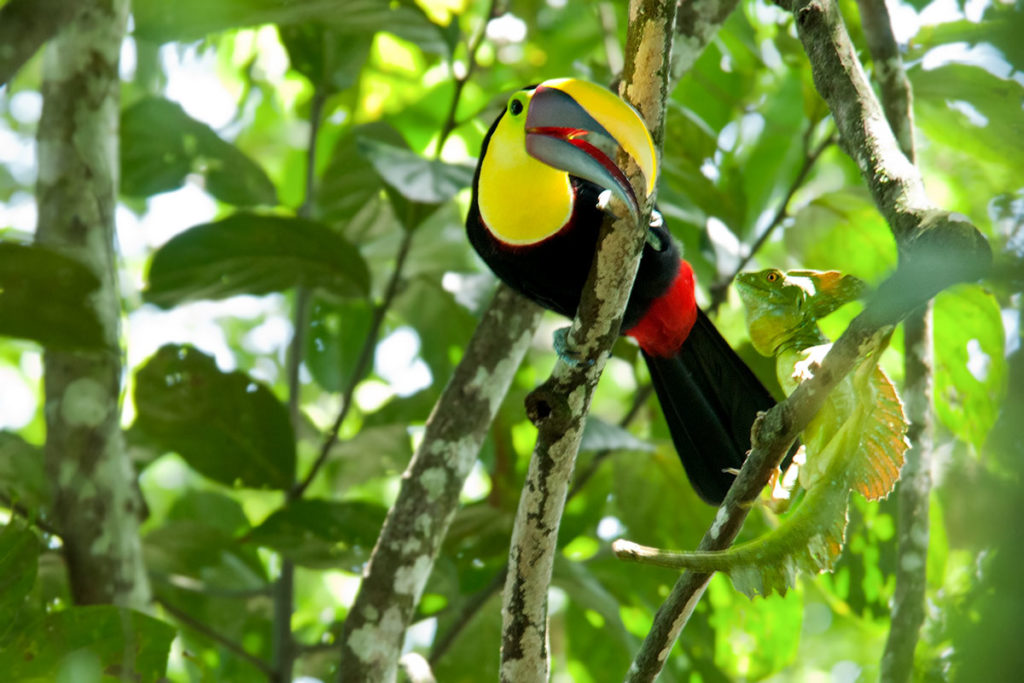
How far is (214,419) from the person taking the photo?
118 inches

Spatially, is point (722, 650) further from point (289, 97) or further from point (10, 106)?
point (10, 106)

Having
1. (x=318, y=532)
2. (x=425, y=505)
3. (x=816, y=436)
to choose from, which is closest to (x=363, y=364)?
(x=318, y=532)

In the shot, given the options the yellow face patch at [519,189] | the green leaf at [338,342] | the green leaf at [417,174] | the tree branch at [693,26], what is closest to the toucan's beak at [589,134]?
the yellow face patch at [519,189]

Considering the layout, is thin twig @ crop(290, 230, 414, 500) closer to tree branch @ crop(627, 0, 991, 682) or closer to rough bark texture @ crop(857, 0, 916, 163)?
rough bark texture @ crop(857, 0, 916, 163)

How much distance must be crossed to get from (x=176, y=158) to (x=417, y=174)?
125cm

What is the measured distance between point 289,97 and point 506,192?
349 centimetres

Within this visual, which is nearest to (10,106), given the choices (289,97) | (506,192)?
(289,97)

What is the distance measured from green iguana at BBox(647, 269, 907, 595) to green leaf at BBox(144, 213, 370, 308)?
5.03 ft

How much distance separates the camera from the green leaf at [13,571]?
2029 millimetres

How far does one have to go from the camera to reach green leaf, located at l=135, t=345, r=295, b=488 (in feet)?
9.60

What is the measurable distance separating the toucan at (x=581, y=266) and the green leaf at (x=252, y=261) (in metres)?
0.52

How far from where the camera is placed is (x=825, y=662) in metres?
5.06

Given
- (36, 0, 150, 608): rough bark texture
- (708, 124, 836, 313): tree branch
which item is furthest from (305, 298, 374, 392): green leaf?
(708, 124, 836, 313): tree branch

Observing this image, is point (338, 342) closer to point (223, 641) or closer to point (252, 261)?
point (252, 261)
